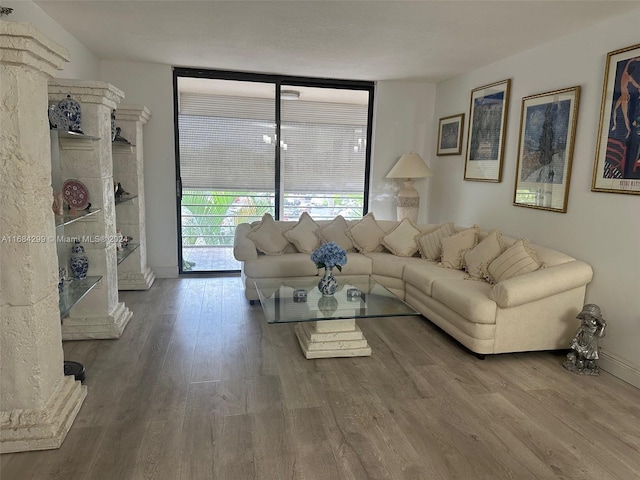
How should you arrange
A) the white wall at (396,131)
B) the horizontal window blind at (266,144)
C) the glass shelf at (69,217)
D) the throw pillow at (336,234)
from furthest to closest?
the white wall at (396,131) < the horizontal window blind at (266,144) < the throw pillow at (336,234) < the glass shelf at (69,217)

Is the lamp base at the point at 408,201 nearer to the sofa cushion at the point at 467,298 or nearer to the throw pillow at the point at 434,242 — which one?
the throw pillow at the point at 434,242

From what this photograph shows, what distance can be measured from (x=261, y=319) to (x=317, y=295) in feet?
Result: 2.59

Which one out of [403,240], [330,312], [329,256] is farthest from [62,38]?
[403,240]

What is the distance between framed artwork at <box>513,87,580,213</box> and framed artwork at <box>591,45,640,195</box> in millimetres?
304

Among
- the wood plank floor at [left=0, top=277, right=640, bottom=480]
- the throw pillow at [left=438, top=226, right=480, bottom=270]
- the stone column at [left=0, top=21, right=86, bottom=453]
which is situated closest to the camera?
the stone column at [left=0, top=21, right=86, bottom=453]

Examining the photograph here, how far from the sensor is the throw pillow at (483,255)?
3.72 meters

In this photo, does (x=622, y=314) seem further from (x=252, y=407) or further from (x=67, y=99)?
(x=67, y=99)

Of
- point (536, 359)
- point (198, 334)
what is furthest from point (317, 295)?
point (536, 359)

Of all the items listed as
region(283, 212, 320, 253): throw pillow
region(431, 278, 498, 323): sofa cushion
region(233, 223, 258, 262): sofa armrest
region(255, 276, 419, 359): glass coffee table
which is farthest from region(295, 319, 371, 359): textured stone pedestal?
region(283, 212, 320, 253): throw pillow

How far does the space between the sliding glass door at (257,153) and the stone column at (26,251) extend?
3184mm

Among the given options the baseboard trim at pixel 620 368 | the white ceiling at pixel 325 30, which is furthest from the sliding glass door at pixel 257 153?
the baseboard trim at pixel 620 368

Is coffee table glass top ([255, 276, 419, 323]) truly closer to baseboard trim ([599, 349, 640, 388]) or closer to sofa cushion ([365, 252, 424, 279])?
sofa cushion ([365, 252, 424, 279])

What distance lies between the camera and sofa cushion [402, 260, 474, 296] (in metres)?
3.80

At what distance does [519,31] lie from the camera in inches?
134
